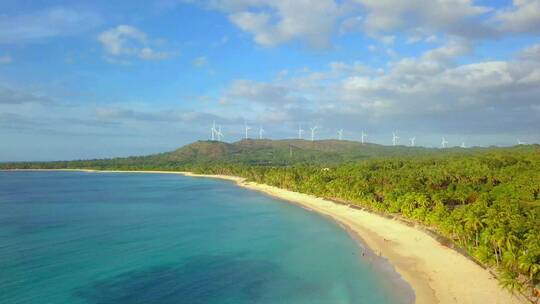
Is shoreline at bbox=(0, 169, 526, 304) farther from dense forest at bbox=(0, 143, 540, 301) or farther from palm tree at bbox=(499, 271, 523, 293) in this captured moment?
dense forest at bbox=(0, 143, 540, 301)

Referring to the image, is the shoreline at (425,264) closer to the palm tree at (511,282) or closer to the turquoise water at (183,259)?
the palm tree at (511,282)

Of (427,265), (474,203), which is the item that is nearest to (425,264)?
(427,265)

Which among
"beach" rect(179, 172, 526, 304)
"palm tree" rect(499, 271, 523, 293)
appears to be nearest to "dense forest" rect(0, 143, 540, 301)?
"palm tree" rect(499, 271, 523, 293)

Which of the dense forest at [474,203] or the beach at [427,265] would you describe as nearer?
the beach at [427,265]

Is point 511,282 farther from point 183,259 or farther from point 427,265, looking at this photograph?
point 183,259

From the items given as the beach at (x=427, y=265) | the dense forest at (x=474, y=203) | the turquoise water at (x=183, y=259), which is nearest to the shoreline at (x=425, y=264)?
the beach at (x=427, y=265)

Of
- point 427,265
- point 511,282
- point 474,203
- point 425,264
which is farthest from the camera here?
point 474,203
